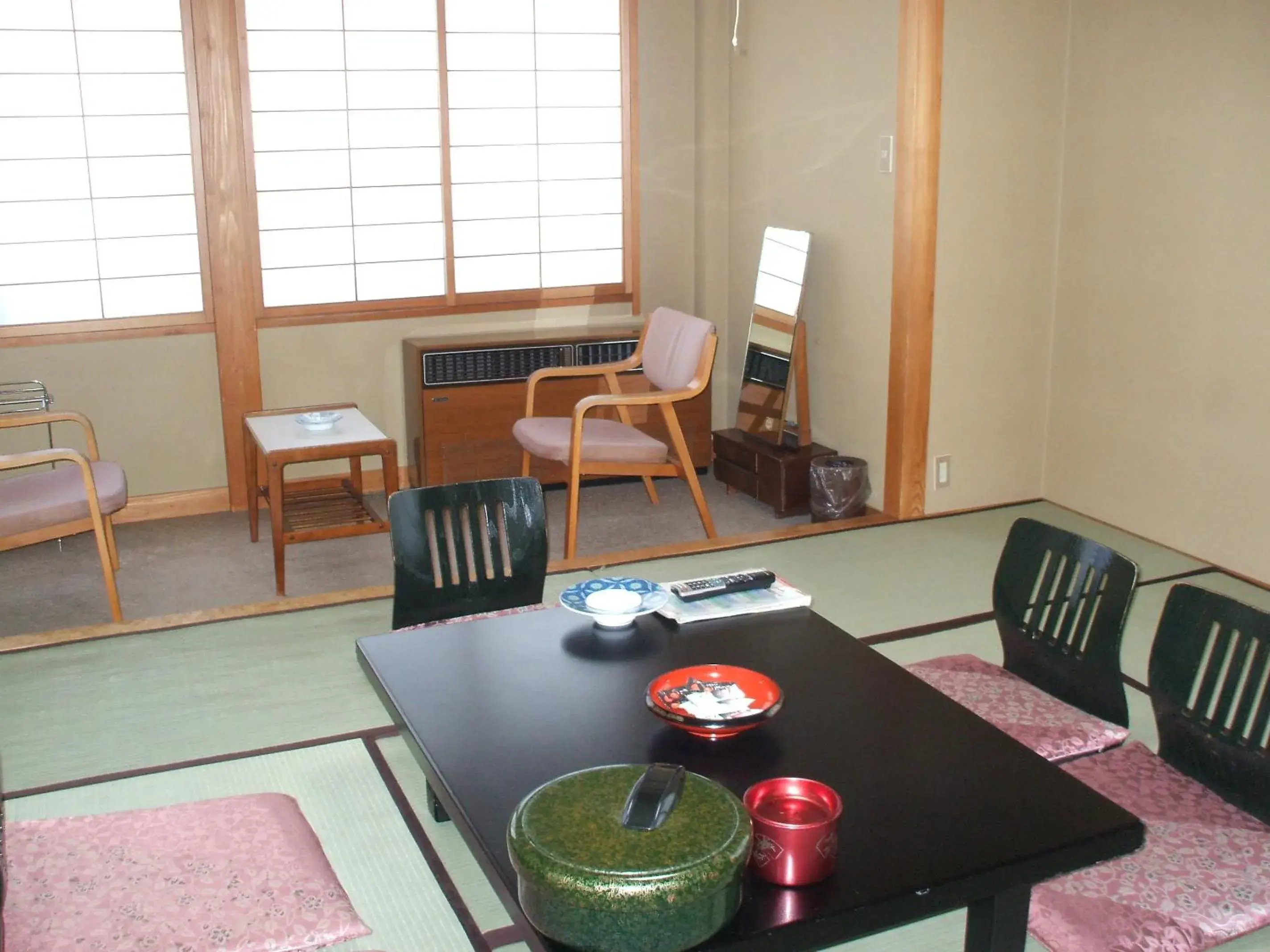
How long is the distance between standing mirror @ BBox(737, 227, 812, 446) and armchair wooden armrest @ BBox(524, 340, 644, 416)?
0.53 meters

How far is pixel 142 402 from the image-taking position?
5.18 metres

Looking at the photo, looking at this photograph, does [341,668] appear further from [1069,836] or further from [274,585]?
[1069,836]

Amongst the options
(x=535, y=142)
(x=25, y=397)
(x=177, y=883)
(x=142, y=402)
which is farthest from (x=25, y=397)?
(x=177, y=883)

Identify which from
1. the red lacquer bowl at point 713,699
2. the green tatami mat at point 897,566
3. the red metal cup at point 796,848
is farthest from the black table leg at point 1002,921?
the green tatami mat at point 897,566

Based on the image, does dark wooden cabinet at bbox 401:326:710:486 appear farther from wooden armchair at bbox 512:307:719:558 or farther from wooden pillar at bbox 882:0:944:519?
wooden pillar at bbox 882:0:944:519

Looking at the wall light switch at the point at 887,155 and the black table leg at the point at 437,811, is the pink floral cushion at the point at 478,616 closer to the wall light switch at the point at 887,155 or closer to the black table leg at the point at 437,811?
the black table leg at the point at 437,811

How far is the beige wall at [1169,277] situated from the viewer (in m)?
3.81

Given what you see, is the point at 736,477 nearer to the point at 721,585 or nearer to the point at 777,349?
the point at 777,349

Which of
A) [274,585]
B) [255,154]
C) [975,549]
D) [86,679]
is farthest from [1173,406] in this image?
[255,154]

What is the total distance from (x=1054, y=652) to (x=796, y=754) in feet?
2.88

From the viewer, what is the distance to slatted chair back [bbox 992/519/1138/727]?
91.0 inches

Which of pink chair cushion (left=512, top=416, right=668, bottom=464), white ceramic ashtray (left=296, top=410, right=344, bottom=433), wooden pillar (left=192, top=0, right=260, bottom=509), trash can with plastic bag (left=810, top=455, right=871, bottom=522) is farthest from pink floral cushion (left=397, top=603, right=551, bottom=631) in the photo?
wooden pillar (left=192, top=0, right=260, bottom=509)

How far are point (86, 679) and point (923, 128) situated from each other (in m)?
3.06

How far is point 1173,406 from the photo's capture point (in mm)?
4148
